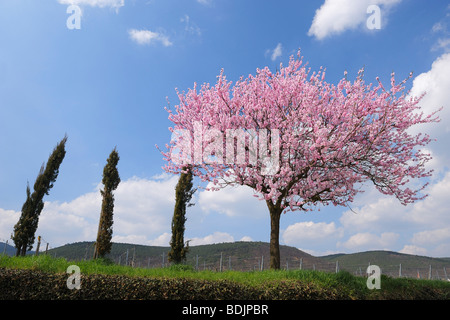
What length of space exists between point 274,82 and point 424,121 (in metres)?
6.82

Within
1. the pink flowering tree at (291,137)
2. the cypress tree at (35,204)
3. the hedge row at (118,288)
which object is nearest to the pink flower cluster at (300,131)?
the pink flowering tree at (291,137)

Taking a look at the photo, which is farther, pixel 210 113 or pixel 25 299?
pixel 210 113

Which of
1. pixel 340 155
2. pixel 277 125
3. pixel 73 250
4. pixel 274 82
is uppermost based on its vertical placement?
pixel 274 82

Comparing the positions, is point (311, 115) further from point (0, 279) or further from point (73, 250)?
point (73, 250)

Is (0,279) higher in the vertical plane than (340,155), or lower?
lower

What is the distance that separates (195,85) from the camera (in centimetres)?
1620

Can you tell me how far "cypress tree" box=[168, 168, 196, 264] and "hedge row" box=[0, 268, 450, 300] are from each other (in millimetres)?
11463

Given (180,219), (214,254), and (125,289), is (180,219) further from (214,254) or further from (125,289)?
(214,254)

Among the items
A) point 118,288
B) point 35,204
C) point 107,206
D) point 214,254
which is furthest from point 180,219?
point 214,254

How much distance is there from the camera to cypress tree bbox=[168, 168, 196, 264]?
21.1m

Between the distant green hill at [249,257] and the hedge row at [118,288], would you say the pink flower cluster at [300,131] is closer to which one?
the hedge row at [118,288]

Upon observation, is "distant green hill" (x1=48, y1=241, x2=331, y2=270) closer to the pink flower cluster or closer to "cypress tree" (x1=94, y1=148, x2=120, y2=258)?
"cypress tree" (x1=94, y1=148, x2=120, y2=258)

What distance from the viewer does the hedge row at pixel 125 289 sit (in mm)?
8922

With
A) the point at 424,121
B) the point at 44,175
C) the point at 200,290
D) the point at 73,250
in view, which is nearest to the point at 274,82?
the point at 424,121
